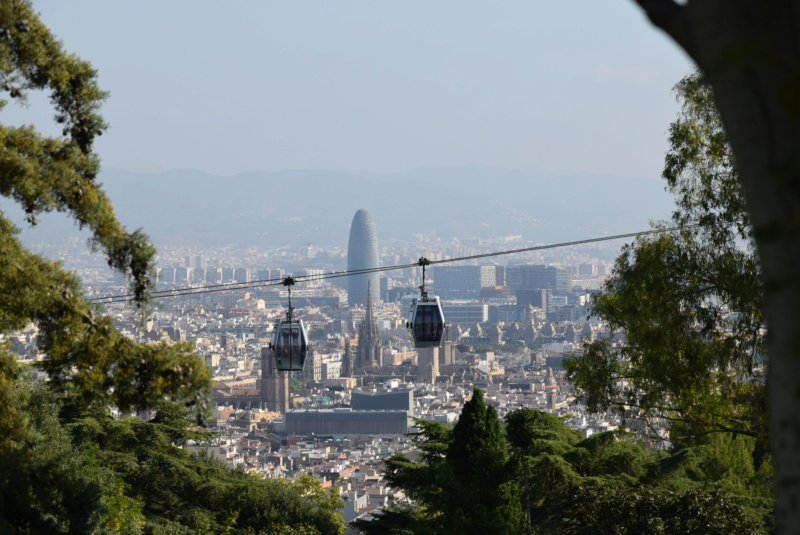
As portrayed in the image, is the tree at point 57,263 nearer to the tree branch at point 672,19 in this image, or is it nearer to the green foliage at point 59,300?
the green foliage at point 59,300

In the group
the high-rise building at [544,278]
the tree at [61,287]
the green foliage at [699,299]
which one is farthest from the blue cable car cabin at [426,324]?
the high-rise building at [544,278]

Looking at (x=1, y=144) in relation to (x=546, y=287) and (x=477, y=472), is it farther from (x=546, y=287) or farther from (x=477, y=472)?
(x=546, y=287)

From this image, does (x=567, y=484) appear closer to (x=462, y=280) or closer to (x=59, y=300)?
(x=59, y=300)

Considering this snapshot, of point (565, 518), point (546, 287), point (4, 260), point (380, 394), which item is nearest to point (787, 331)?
point (4, 260)

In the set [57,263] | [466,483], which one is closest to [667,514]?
[466,483]

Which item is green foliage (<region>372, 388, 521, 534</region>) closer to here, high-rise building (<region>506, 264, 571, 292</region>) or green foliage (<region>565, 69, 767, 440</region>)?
green foliage (<region>565, 69, 767, 440</region>)

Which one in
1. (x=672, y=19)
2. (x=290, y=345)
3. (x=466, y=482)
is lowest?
(x=466, y=482)

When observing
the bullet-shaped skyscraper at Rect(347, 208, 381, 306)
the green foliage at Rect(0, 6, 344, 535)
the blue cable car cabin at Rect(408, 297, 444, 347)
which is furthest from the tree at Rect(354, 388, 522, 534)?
the bullet-shaped skyscraper at Rect(347, 208, 381, 306)
